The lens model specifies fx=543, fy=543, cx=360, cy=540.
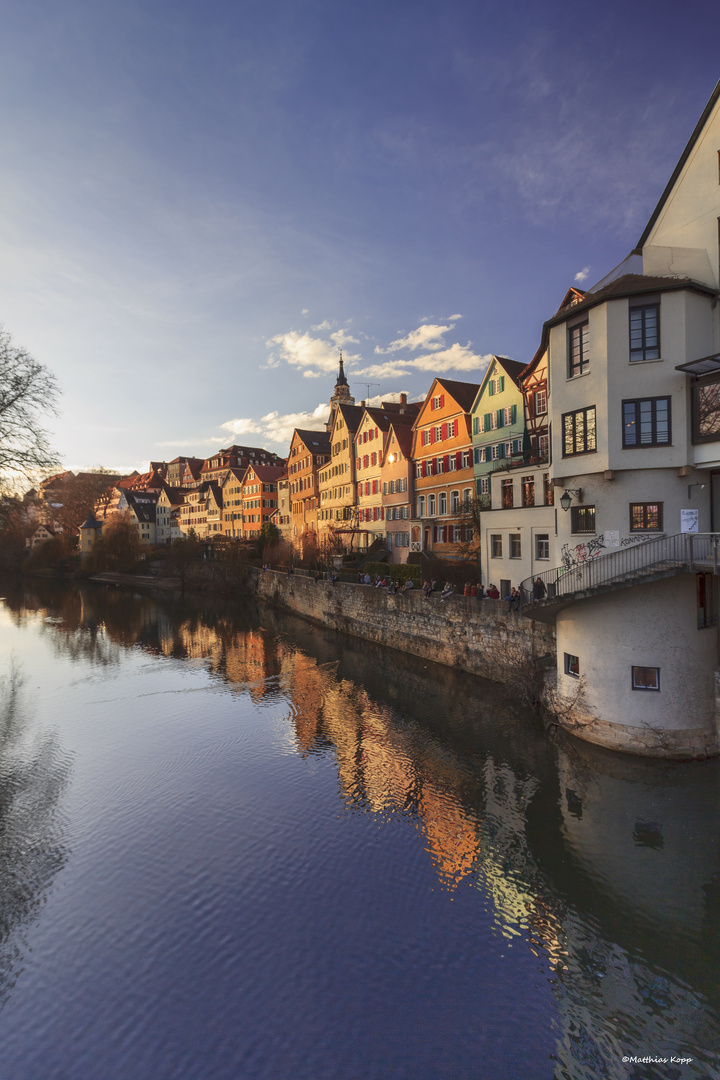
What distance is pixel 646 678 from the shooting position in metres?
14.1

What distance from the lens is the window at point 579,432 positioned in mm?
15164

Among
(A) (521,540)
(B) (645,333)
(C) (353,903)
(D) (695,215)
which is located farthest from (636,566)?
(C) (353,903)

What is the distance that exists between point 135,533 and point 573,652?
78539 millimetres

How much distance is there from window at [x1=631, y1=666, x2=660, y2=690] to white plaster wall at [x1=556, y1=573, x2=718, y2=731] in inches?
5.1

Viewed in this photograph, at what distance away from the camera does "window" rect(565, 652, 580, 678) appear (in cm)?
1591

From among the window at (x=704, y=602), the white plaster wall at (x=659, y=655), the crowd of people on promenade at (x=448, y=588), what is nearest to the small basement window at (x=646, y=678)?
the white plaster wall at (x=659, y=655)

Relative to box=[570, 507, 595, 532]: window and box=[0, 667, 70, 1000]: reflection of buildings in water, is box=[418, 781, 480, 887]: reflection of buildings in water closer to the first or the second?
box=[0, 667, 70, 1000]: reflection of buildings in water

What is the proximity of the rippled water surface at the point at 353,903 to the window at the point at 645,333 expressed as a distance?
10646 mm

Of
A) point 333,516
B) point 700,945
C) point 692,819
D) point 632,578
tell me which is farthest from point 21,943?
point 333,516

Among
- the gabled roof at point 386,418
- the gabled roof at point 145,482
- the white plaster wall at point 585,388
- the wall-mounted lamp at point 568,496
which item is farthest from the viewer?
the gabled roof at point 145,482

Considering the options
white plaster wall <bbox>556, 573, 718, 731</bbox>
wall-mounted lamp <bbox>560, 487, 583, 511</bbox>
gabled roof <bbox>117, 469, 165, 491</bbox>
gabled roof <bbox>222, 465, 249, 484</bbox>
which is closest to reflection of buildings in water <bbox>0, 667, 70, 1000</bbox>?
white plaster wall <bbox>556, 573, 718, 731</bbox>

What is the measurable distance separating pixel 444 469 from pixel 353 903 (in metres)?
28.3

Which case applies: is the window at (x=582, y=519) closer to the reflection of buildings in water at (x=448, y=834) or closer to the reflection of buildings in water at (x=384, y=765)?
the reflection of buildings in water at (x=448, y=834)

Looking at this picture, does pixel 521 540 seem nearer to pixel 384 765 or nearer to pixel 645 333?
pixel 645 333
